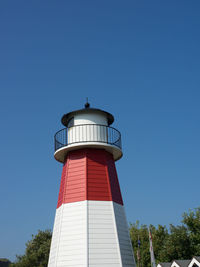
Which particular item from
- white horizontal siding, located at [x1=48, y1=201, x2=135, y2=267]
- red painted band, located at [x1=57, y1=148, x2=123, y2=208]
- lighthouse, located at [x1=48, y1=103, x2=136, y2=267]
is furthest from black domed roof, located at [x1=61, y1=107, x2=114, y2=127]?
white horizontal siding, located at [x1=48, y1=201, x2=135, y2=267]

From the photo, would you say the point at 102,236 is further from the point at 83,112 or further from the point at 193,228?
the point at 193,228

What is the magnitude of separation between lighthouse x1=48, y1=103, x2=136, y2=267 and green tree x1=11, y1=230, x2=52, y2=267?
30827mm

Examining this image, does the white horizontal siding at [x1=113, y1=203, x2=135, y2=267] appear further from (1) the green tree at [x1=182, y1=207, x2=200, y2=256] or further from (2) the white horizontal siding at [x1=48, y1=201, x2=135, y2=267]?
(1) the green tree at [x1=182, y1=207, x2=200, y2=256]

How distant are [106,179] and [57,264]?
5362 mm

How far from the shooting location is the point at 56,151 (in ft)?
65.3

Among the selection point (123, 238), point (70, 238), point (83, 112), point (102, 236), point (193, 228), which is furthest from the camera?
point (193, 228)

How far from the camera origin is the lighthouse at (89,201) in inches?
652

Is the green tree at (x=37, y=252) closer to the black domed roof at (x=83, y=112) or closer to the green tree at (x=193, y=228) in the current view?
the green tree at (x=193, y=228)

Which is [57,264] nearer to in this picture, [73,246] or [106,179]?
[73,246]

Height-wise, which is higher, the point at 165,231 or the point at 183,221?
the point at 165,231

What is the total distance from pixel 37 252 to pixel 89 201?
113 ft

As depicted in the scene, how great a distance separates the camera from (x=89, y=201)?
1769cm

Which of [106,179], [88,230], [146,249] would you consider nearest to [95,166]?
[106,179]

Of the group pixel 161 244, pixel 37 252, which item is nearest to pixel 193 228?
pixel 161 244
